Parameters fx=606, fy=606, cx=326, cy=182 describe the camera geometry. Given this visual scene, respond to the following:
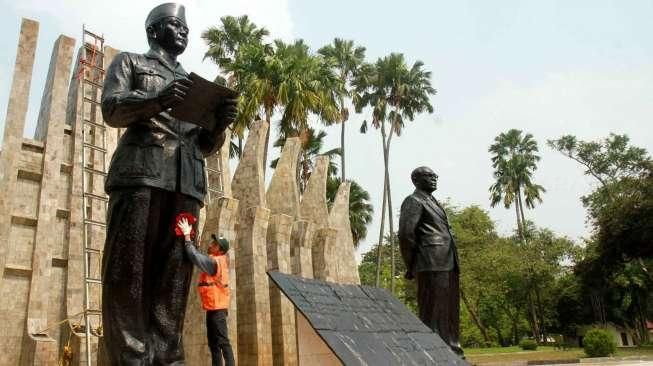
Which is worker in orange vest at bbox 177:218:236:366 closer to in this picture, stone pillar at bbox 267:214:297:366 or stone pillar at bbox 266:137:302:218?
stone pillar at bbox 267:214:297:366

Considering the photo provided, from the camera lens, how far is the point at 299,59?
2427 cm

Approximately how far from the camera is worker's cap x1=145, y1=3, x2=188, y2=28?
349 centimetres

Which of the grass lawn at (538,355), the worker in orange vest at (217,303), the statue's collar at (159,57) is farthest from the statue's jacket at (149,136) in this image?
the grass lawn at (538,355)

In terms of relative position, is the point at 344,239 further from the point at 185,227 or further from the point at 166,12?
the point at 185,227

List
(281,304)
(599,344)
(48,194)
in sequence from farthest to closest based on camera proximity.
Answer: (599,344)
(281,304)
(48,194)

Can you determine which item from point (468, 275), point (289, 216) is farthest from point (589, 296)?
point (289, 216)

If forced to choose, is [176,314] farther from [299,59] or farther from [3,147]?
[299,59]

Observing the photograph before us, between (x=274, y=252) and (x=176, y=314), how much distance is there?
49.1 ft

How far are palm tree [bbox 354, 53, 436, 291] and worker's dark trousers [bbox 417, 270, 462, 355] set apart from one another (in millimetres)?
26898

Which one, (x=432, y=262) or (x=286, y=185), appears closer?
(x=432, y=262)

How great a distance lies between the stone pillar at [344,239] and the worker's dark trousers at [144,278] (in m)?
20.0

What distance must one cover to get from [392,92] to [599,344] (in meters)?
17.8

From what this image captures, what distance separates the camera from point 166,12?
3.49 m

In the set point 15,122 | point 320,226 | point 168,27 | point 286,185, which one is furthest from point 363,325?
point 320,226
